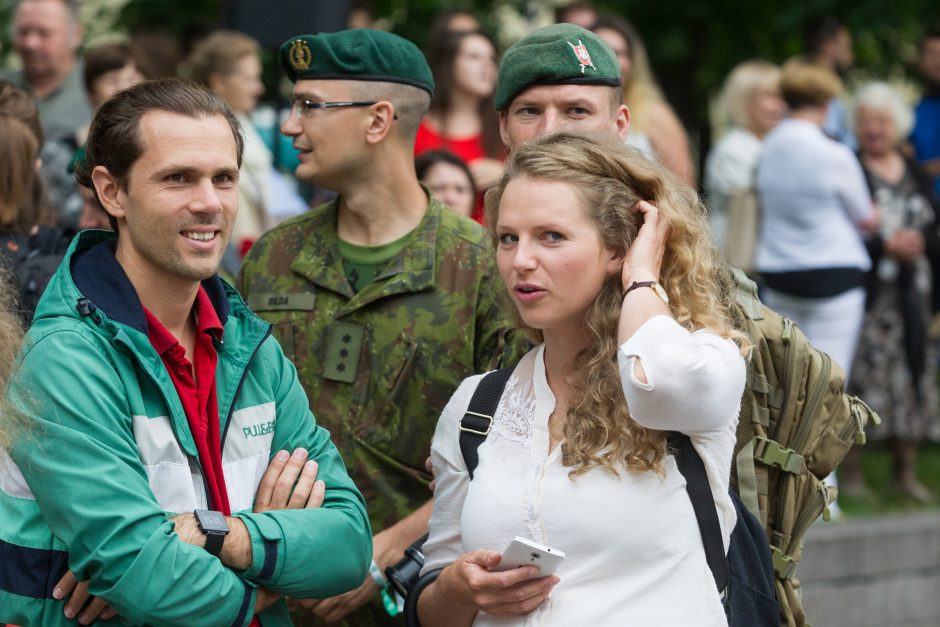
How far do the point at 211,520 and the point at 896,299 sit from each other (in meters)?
6.92

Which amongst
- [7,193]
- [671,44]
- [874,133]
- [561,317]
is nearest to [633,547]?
[561,317]

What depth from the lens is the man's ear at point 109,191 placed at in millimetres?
3469

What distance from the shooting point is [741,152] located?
910 cm

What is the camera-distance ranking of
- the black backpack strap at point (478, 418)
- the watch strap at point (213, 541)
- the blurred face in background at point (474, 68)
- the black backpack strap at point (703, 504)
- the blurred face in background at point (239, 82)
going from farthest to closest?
the blurred face in background at point (239, 82), the blurred face in background at point (474, 68), the black backpack strap at point (478, 418), the black backpack strap at point (703, 504), the watch strap at point (213, 541)

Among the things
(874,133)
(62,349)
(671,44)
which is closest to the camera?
(62,349)

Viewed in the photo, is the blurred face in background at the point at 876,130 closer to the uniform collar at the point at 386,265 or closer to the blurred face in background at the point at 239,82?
the blurred face in background at the point at 239,82

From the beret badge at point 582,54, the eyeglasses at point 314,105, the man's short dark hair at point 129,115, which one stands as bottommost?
the eyeglasses at point 314,105

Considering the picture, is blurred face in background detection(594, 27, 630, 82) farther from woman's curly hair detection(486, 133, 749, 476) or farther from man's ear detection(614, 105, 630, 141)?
woman's curly hair detection(486, 133, 749, 476)

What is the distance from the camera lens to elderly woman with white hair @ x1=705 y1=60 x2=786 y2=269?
8.75 meters

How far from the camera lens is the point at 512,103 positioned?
4469 mm

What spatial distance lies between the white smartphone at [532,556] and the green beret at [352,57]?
1.91 meters

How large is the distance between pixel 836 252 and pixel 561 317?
4966mm

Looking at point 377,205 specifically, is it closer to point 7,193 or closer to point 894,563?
point 7,193

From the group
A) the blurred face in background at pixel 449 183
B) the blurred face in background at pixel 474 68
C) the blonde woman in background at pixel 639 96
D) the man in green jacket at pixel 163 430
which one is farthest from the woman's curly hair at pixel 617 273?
the blurred face in background at pixel 474 68
